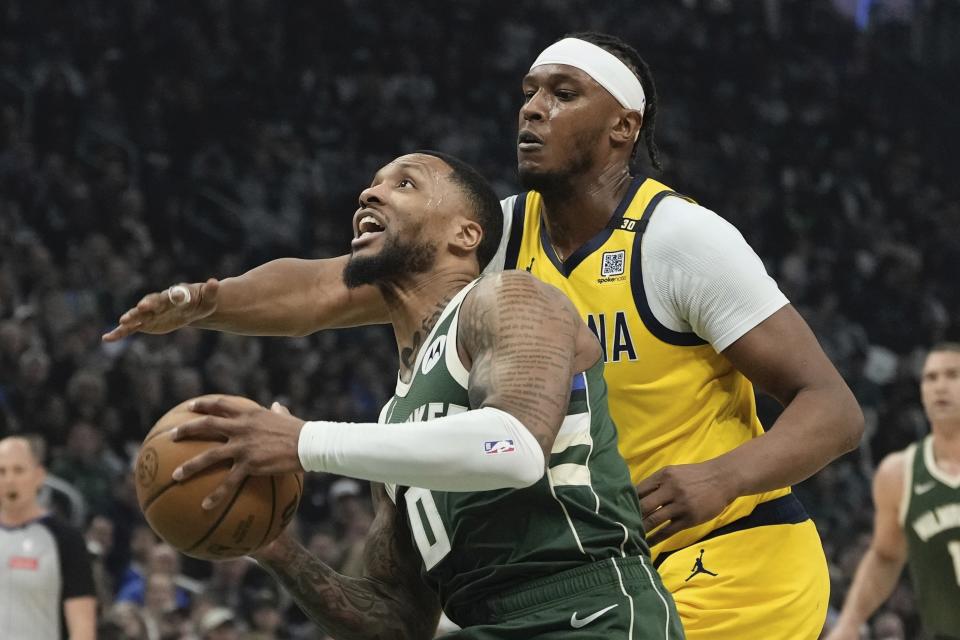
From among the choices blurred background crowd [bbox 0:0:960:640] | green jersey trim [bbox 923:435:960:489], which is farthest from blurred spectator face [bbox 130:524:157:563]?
green jersey trim [bbox 923:435:960:489]

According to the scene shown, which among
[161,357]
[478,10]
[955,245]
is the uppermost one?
[478,10]

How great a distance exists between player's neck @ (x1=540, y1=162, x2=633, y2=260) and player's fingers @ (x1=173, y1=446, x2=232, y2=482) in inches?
54.2

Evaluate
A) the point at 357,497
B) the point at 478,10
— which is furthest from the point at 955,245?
the point at 357,497

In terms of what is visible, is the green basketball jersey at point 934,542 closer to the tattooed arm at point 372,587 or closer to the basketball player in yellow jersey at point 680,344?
the basketball player in yellow jersey at point 680,344

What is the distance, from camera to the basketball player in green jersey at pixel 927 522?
634cm

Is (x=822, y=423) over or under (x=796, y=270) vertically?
over

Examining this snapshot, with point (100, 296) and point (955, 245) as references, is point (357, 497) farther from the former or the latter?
point (955, 245)

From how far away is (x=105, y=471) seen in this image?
926 cm

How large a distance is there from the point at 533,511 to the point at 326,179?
1082 centimetres

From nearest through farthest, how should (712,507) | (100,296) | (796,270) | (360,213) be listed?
(712,507) → (360,213) → (100,296) → (796,270)

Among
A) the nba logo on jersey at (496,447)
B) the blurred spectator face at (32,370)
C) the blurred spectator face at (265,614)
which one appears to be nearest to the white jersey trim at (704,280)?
the nba logo on jersey at (496,447)

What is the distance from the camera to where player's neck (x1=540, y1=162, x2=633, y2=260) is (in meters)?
4.00

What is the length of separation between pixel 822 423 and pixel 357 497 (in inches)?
255

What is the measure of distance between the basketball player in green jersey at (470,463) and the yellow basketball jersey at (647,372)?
15.8 inches
